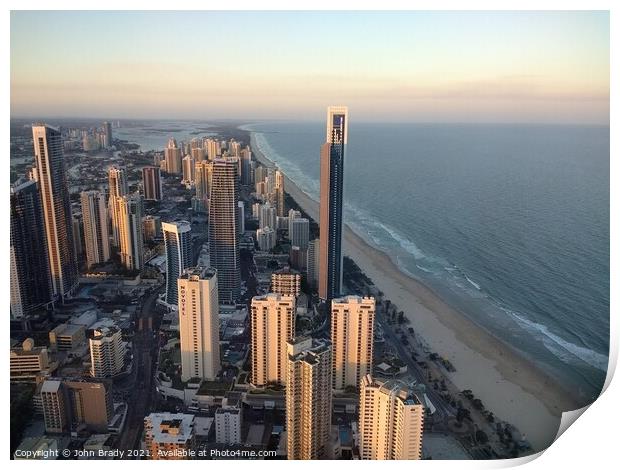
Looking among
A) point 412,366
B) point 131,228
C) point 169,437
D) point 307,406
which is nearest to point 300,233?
point 131,228

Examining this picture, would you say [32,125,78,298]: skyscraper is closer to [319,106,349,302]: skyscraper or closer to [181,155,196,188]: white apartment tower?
[181,155,196,188]: white apartment tower

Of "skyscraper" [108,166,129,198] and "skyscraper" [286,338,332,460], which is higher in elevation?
"skyscraper" [108,166,129,198]

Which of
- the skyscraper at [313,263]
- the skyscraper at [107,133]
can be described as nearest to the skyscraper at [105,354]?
the skyscraper at [107,133]

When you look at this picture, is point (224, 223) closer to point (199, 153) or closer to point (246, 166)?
point (199, 153)

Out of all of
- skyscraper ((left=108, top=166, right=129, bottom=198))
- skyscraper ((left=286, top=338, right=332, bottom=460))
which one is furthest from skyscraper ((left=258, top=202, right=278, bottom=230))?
skyscraper ((left=286, top=338, right=332, bottom=460))

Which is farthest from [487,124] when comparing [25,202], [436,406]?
[25,202]
